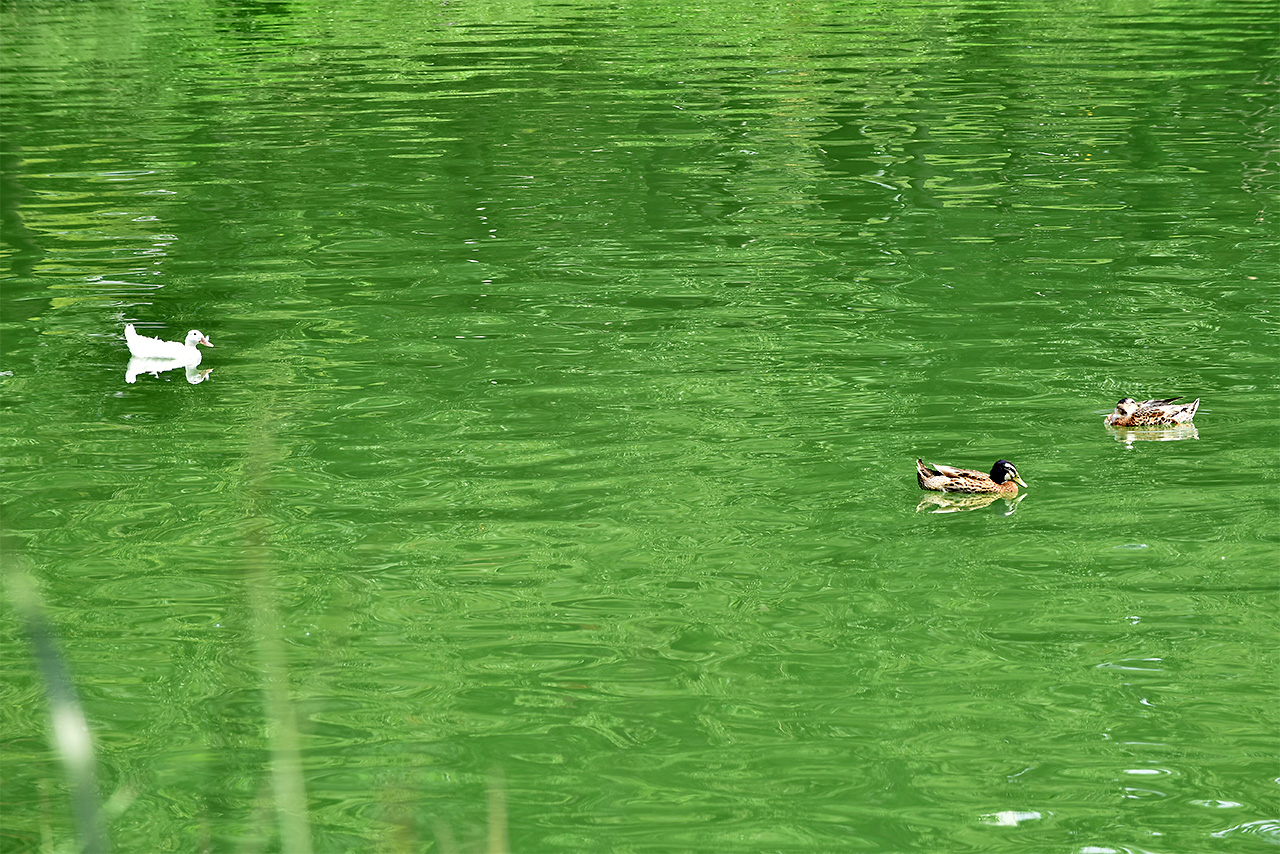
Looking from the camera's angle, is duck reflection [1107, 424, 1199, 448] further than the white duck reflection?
No

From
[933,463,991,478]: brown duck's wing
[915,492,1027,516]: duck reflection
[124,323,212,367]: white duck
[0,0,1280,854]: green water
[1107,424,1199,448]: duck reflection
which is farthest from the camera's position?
[124,323,212,367]: white duck

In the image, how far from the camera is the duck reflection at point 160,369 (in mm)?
13231

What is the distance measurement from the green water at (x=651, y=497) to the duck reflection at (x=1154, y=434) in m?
0.06

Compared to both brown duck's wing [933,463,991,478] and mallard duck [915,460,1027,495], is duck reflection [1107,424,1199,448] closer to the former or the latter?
mallard duck [915,460,1027,495]

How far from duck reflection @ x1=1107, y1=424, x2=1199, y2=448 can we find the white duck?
24.5 feet

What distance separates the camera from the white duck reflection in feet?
43.1

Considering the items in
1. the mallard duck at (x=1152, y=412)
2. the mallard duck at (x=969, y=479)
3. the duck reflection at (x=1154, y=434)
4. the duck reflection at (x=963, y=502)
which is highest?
the mallard duck at (x=1152, y=412)

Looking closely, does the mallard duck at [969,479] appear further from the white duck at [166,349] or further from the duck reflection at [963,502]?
the white duck at [166,349]

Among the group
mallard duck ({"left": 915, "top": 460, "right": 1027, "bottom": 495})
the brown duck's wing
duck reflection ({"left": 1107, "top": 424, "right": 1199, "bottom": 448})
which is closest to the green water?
duck reflection ({"left": 1107, "top": 424, "right": 1199, "bottom": 448})

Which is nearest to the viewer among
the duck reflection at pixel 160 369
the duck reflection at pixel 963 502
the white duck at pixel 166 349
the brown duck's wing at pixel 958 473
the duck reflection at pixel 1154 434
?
the brown duck's wing at pixel 958 473

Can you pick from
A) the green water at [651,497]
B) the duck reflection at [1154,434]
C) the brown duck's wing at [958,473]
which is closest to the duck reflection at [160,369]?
the green water at [651,497]

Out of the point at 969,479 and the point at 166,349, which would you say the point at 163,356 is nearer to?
the point at 166,349

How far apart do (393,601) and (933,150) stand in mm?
15644

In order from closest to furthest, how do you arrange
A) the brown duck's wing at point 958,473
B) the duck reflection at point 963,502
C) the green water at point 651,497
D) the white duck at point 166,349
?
the green water at point 651,497 → the brown duck's wing at point 958,473 → the duck reflection at point 963,502 → the white duck at point 166,349
